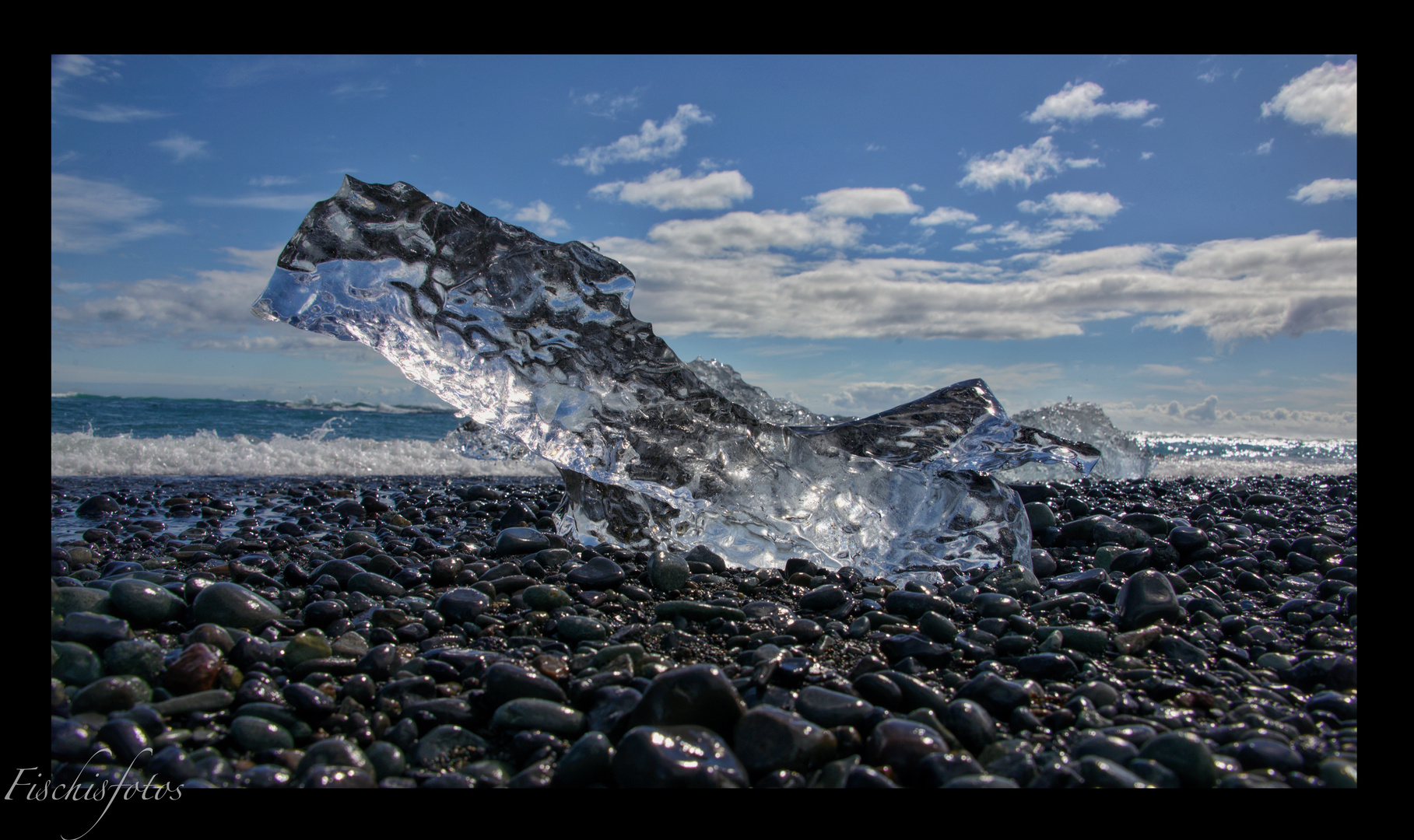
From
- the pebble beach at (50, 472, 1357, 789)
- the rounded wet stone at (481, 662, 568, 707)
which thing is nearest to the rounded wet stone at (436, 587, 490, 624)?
the pebble beach at (50, 472, 1357, 789)

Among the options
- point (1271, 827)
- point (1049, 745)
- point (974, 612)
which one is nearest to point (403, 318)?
point (974, 612)

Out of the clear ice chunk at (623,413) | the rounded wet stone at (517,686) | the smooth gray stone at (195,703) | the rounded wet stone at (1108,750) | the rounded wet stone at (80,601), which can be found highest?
the clear ice chunk at (623,413)

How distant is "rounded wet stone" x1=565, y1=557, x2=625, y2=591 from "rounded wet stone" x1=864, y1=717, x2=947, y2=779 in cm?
159

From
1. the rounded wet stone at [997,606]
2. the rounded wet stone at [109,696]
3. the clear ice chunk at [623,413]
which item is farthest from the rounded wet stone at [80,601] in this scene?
the rounded wet stone at [997,606]

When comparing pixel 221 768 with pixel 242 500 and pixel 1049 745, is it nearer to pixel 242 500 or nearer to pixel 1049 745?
pixel 1049 745

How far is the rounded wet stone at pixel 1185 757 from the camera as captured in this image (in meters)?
1.62

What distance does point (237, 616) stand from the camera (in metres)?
2.55

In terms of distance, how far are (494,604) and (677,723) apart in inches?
52.3

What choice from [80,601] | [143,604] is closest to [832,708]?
[143,604]

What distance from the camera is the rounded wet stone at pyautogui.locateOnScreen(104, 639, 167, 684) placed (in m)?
2.11

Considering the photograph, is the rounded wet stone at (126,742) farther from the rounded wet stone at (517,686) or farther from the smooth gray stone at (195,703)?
the rounded wet stone at (517,686)

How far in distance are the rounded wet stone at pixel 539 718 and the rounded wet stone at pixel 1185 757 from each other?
4.72 feet

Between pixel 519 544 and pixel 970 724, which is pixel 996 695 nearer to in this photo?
pixel 970 724
